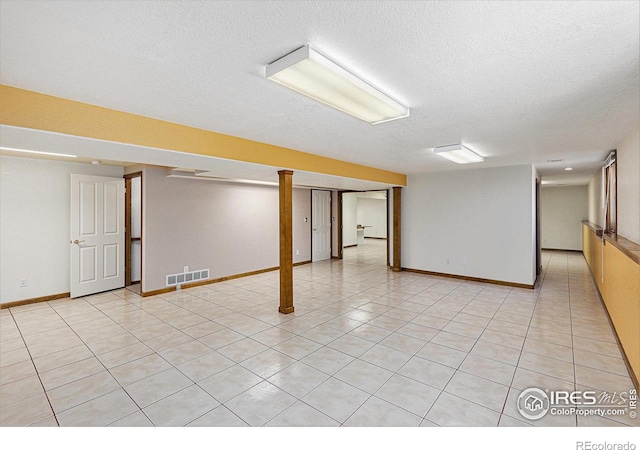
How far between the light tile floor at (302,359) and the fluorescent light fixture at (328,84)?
222 cm

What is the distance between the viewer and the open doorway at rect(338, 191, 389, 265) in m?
9.31

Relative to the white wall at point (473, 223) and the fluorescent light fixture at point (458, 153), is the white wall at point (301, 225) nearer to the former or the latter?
the white wall at point (473, 223)

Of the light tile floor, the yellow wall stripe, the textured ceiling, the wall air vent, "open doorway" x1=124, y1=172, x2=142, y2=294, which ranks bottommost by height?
the light tile floor

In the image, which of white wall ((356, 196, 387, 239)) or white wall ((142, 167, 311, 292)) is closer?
white wall ((142, 167, 311, 292))

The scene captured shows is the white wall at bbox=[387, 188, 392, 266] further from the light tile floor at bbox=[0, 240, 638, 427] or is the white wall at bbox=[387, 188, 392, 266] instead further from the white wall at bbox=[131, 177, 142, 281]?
the white wall at bbox=[131, 177, 142, 281]

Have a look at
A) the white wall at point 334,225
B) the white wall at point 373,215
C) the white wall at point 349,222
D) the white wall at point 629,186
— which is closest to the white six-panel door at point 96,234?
the white wall at point 334,225

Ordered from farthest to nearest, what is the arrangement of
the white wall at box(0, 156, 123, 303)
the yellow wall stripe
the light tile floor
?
1. the white wall at box(0, 156, 123, 303)
2. the light tile floor
3. the yellow wall stripe

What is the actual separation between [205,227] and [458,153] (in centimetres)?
473

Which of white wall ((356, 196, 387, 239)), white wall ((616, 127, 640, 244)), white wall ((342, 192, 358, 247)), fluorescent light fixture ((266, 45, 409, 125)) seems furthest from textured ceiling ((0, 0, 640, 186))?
white wall ((356, 196, 387, 239))

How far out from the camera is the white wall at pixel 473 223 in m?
5.67

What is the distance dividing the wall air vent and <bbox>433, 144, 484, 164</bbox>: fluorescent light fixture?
Answer: 4.77 metres

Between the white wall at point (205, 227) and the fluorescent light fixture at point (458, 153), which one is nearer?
the fluorescent light fixture at point (458, 153)

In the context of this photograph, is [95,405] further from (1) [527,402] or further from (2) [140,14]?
(1) [527,402]

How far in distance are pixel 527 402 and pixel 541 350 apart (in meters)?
1.11
